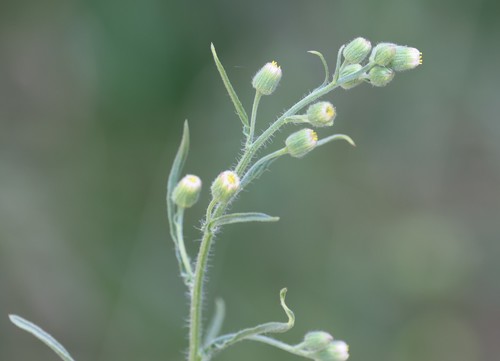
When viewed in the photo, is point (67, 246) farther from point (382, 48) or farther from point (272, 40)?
point (382, 48)

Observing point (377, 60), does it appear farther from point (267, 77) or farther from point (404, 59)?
point (267, 77)

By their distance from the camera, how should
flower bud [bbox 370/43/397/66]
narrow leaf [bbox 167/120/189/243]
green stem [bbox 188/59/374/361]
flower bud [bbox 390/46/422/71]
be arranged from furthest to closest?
narrow leaf [bbox 167/120/189/243], flower bud [bbox 390/46/422/71], flower bud [bbox 370/43/397/66], green stem [bbox 188/59/374/361]

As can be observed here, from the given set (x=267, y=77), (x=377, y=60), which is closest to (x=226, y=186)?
(x=267, y=77)

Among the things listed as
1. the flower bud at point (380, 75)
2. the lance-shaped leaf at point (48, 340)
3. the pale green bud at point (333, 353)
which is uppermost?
the flower bud at point (380, 75)

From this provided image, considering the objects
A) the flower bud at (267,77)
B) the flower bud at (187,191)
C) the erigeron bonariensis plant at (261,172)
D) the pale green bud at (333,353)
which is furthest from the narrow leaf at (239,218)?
the pale green bud at (333,353)

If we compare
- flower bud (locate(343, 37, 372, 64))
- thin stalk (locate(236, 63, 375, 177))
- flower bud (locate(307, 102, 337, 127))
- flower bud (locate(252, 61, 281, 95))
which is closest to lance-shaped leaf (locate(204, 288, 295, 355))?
thin stalk (locate(236, 63, 375, 177))

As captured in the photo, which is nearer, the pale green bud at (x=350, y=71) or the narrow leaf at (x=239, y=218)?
the narrow leaf at (x=239, y=218)

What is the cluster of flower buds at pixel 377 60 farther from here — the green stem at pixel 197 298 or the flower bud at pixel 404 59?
the green stem at pixel 197 298

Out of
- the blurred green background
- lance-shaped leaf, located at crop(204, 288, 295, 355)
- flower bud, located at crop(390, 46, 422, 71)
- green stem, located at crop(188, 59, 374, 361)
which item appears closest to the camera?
lance-shaped leaf, located at crop(204, 288, 295, 355)

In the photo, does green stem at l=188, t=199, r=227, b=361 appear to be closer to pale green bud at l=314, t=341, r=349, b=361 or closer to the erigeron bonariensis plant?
the erigeron bonariensis plant
